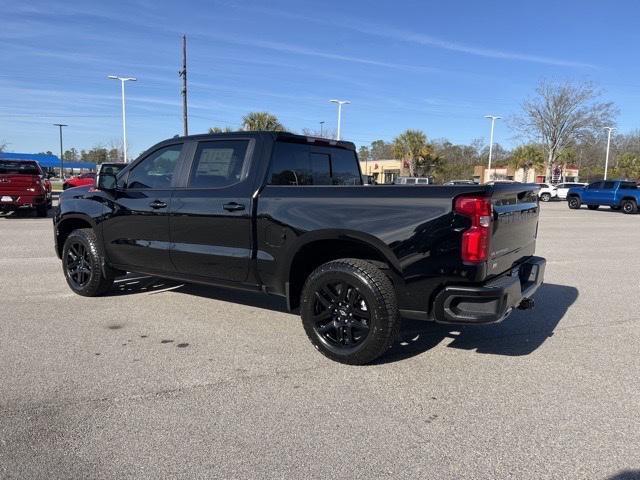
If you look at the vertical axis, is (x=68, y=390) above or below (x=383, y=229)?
below

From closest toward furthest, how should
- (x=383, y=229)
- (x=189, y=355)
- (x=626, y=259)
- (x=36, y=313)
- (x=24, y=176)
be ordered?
1. (x=383, y=229)
2. (x=189, y=355)
3. (x=36, y=313)
4. (x=626, y=259)
5. (x=24, y=176)

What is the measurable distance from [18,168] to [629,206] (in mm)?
27504

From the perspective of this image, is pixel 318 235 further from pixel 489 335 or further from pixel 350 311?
pixel 489 335

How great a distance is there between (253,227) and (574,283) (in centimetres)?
543

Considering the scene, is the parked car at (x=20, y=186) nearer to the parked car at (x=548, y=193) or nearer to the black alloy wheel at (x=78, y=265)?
the black alloy wheel at (x=78, y=265)

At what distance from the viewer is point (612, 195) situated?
91.2 ft

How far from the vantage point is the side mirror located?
5.91 m

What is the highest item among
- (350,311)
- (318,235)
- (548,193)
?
(318,235)

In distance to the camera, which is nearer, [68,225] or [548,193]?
[68,225]

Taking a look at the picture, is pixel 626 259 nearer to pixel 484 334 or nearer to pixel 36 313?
pixel 484 334

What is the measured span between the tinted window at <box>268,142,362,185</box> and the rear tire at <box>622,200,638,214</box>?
2595 cm

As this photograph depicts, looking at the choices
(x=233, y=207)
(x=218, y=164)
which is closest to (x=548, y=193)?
(x=218, y=164)

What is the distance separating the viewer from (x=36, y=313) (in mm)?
5605

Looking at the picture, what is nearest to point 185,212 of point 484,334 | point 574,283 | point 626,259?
Result: point 484,334
